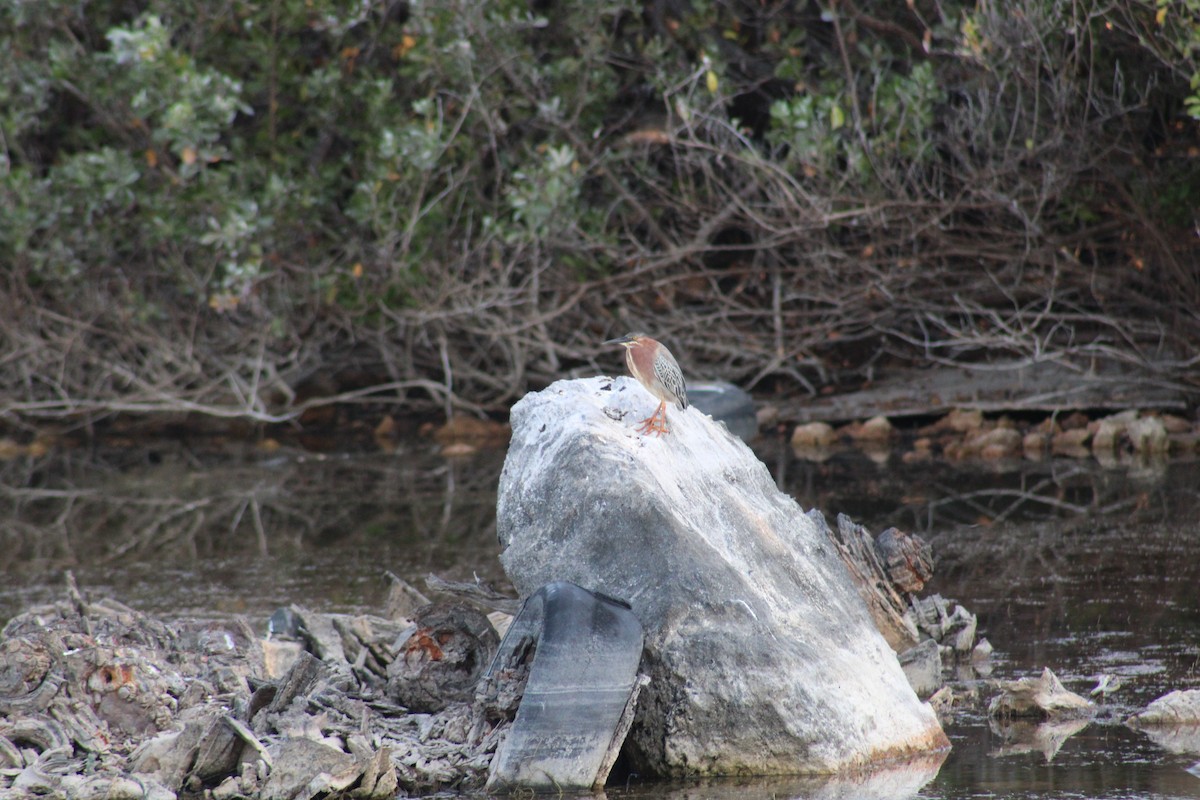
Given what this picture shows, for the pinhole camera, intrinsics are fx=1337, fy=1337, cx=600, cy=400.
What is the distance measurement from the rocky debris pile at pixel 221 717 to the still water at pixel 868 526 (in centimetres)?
72

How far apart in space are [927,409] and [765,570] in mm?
7746

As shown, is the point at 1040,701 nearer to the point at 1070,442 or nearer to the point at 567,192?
the point at 1070,442

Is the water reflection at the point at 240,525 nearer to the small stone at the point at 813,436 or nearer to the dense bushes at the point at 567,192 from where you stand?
the dense bushes at the point at 567,192

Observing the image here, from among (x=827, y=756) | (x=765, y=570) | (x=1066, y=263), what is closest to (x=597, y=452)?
(x=765, y=570)

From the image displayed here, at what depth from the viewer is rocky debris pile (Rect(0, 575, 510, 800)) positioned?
3.85 meters

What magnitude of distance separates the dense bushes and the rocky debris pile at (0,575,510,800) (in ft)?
21.9

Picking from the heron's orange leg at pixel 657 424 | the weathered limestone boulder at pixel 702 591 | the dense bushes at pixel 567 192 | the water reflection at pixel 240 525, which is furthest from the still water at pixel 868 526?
the dense bushes at pixel 567 192

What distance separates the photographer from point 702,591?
4094 millimetres

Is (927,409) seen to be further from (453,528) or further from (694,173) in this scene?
(453,528)

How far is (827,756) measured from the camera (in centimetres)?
393

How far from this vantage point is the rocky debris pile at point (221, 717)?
12.6ft

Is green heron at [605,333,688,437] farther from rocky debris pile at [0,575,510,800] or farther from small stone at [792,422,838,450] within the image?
small stone at [792,422,838,450]

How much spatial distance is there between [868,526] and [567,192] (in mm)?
4673

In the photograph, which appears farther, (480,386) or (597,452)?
(480,386)
